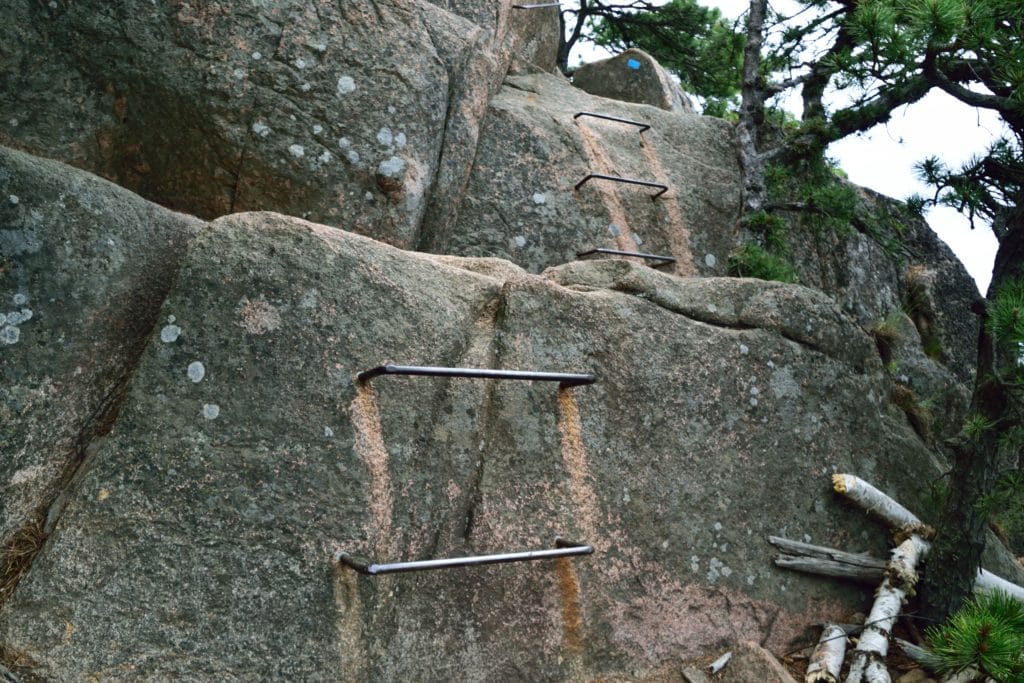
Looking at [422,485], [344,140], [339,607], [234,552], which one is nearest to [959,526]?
[422,485]

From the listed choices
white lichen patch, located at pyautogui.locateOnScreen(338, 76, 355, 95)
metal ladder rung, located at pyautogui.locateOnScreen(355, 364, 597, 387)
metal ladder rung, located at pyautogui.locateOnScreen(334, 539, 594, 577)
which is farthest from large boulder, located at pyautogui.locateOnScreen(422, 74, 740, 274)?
metal ladder rung, located at pyautogui.locateOnScreen(334, 539, 594, 577)

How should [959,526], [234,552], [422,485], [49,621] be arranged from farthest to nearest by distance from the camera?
[959,526], [422,485], [234,552], [49,621]

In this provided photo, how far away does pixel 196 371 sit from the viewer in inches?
136

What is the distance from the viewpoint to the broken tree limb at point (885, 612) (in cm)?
425

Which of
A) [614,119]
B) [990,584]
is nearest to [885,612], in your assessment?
[990,584]

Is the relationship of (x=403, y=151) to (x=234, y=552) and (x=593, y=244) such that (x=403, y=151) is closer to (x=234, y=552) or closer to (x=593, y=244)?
A: (x=593, y=244)

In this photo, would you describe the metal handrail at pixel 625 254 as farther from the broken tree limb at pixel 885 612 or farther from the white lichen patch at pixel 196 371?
the white lichen patch at pixel 196 371

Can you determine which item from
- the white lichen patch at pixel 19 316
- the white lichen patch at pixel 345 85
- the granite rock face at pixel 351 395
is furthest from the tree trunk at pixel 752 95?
the white lichen patch at pixel 19 316

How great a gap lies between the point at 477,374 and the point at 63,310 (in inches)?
66.0

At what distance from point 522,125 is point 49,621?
483 cm

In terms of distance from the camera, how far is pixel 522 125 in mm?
6762

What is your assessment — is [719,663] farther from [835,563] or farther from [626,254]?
[626,254]

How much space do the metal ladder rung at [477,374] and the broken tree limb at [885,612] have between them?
1866 millimetres

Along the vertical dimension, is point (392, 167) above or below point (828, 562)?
above
